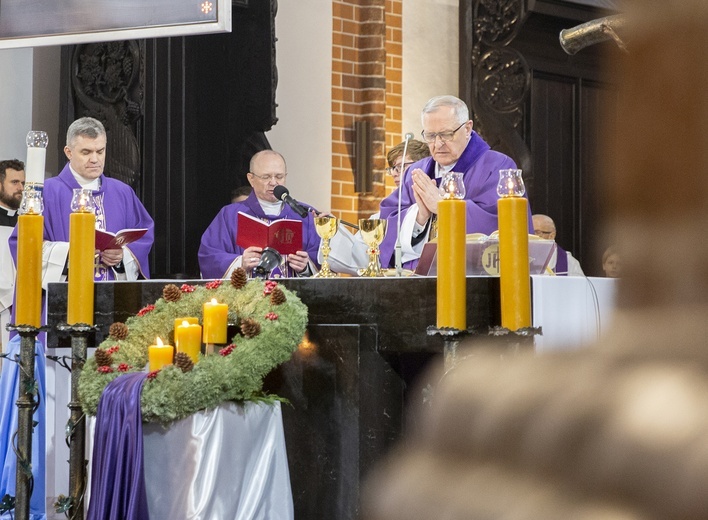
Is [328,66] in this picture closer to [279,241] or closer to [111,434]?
[279,241]

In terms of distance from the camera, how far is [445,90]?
26.5ft

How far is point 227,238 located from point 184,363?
3363 mm

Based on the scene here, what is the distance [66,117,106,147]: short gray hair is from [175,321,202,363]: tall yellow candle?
2.72m

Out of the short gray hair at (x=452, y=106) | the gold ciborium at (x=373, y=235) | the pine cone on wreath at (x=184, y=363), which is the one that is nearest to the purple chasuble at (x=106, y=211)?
the short gray hair at (x=452, y=106)

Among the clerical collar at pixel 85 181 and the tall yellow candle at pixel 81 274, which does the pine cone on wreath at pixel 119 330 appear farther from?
the clerical collar at pixel 85 181

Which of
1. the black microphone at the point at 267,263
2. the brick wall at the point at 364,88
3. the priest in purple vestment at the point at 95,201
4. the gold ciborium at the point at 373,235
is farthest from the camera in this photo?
the brick wall at the point at 364,88

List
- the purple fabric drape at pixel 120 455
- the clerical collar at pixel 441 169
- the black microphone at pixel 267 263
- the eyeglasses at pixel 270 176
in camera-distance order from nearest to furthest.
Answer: the purple fabric drape at pixel 120 455 < the black microphone at pixel 267 263 < the clerical collar at pixel 441 169 < the eyeglasses at pixel 270 176

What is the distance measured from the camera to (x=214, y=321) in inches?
116

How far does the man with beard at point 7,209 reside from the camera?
264 inches

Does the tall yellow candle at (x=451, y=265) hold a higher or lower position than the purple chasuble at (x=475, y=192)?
lower

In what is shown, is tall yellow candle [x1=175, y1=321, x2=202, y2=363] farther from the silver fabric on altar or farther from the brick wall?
the brick wall

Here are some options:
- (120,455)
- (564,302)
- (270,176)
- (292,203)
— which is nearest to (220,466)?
(120,455)

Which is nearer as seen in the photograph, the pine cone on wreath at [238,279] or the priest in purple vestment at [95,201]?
the pine cone on wreath at [238,279]

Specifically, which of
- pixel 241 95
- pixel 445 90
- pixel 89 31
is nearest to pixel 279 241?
pixel 89 31
